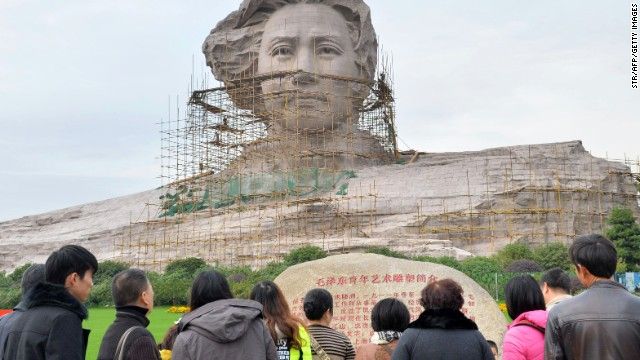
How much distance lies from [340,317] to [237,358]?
3.86 meters

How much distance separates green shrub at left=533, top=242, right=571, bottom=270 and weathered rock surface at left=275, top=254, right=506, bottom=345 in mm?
11000

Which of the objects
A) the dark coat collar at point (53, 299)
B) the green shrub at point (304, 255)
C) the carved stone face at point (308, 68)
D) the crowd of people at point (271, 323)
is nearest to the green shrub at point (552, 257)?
the green shrub at point (304, 255)

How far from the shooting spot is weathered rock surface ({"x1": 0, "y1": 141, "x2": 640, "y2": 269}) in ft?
70.7

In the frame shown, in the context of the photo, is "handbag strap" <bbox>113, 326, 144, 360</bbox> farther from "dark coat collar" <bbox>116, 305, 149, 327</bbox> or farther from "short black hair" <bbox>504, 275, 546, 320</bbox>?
"short black hair" <bbox>504, 275, 546, 320</bbox>

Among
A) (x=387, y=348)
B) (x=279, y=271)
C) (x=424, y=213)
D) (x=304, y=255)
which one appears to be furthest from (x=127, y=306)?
(x=424, y=213)

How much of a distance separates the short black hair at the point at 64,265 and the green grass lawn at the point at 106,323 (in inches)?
222

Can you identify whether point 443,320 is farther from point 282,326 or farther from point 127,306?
point 127,306

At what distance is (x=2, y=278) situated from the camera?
912 inches

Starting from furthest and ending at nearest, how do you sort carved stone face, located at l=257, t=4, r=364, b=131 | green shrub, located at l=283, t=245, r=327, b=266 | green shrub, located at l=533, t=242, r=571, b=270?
carved stone face, located at l=257, t=4, r=364, b=131
green shrub, located at l=283, t=245, r=327, b=266
green shrub, located at l=533, t=242, r=571, b=270

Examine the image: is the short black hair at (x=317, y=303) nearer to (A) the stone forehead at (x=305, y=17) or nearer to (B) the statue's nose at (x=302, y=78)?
(B) the statue's nose at (x=302, y=78)

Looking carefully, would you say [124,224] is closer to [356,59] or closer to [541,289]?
[356,59]

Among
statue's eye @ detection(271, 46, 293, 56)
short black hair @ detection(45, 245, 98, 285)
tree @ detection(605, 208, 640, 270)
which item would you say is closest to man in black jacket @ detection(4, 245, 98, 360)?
short black hair @ detection(45, 245, 98, 285)

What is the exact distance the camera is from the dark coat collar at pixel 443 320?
3.82m

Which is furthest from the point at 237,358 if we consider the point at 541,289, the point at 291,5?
the point at 291,5
